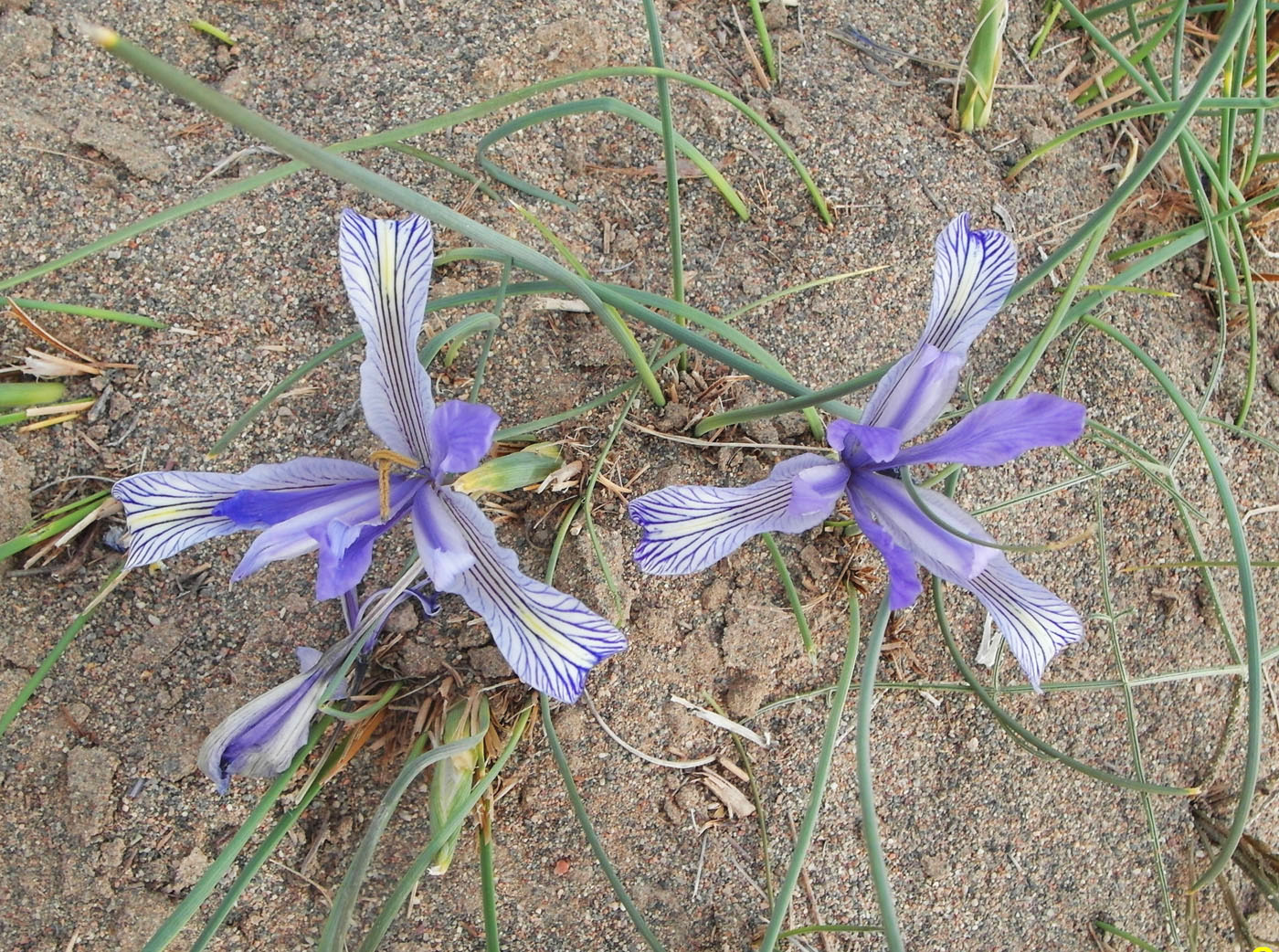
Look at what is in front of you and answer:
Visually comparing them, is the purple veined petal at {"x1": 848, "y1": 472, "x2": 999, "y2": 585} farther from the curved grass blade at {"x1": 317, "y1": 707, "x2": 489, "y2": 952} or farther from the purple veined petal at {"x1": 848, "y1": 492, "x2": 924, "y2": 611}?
the curved grass blade at {"x1": 317, "y1": 707, "x2": 489, "y2": 952}

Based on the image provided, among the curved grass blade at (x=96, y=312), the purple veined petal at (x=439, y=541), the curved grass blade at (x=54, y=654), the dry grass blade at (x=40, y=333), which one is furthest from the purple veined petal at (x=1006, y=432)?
the dry grass blade at (x=40, y=333)

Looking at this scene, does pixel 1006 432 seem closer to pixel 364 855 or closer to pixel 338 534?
pixel 338 534

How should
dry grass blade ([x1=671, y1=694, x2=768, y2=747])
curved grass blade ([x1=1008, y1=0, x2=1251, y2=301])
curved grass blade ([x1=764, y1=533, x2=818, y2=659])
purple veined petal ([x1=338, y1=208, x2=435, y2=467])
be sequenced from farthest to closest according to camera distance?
dry grass blade ([x1=671, y1=694, x2=768, y2=747])
curved grass blade ([x1=764, y1=533, x2=818, y2=659])
purple veined petal ([x1=338, y1=208, x2=435, y2=467])
curved grass blade ([x1=1008, y1=0, x2=1251, y2=301])

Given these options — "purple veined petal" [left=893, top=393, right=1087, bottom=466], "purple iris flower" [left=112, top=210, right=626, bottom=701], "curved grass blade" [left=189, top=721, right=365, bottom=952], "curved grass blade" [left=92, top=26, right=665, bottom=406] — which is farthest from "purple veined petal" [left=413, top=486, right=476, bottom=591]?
"purple veined petal" [left=893, top=393, right=1087, bottom=466]

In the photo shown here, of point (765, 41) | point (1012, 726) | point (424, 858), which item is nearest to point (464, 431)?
point (424, 858)

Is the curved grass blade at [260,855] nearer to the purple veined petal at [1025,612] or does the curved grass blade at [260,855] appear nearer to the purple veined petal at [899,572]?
the purple veined petal at [899,572]

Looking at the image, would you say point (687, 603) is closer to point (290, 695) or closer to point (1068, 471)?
point (290, 695)

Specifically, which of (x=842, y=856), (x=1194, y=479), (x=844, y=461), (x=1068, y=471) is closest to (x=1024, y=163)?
(x=1068, y=471)
